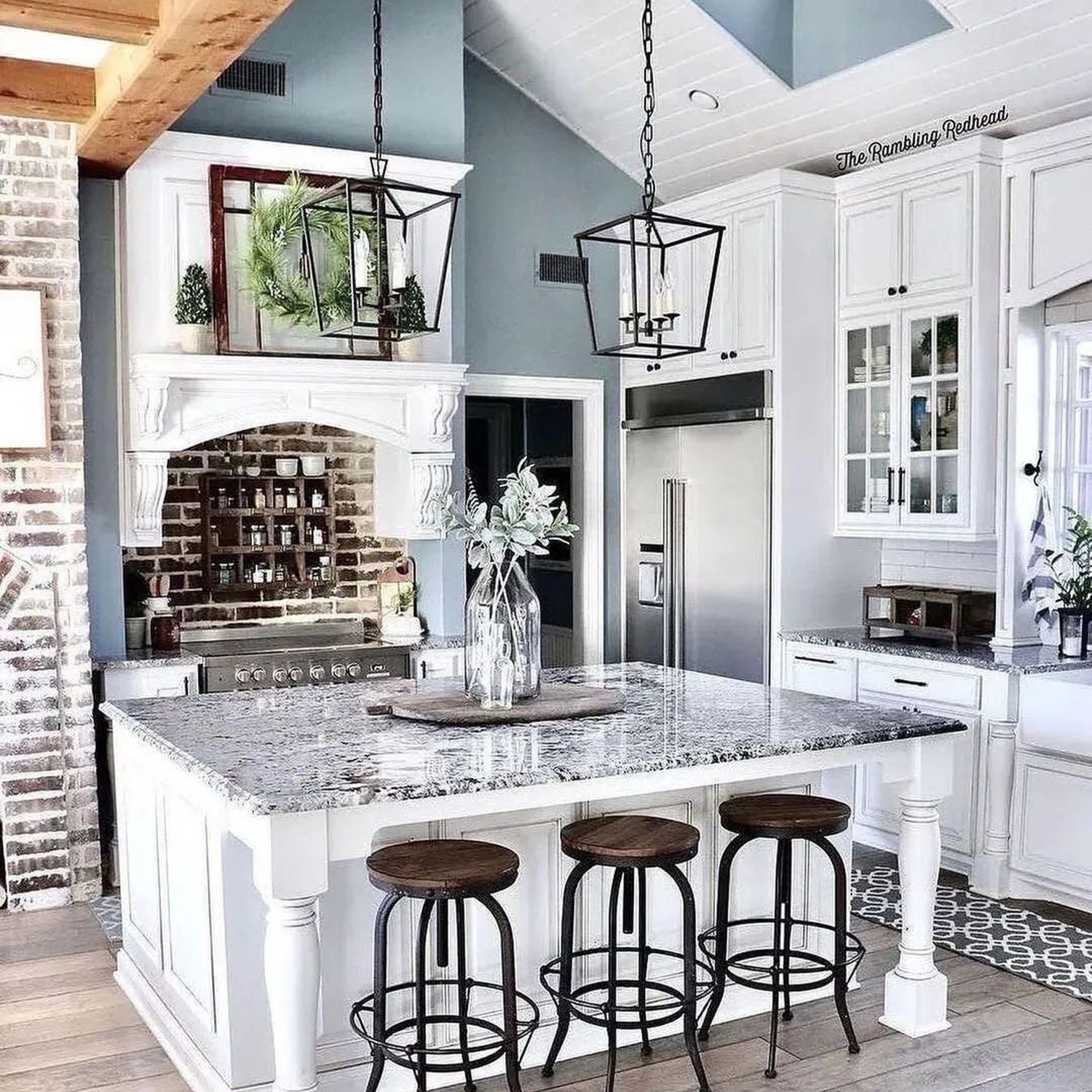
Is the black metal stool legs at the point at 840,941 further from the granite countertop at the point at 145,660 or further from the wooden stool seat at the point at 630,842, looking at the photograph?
the granite countertop at the point at 145,660

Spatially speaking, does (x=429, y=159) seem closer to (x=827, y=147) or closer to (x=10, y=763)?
(x=827, y=147)

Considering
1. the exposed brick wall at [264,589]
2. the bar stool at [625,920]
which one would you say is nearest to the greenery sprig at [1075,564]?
the bar stool at [625,920]

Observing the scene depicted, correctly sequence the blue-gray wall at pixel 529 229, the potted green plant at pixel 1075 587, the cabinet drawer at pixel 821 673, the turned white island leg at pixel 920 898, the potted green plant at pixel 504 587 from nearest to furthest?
the potted green plant at pixel 504 587, the turned white island leg at pixel 920 898, the potted green plant at pixel 1075 587, the cabinet drawer at pixel 821 673, the blue-gray wall at pixel 529 229

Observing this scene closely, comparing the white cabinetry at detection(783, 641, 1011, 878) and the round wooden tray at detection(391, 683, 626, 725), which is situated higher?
the round wooden tray at detection(391, 683, 626, 725)

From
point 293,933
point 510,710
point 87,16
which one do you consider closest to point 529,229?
point 87,16

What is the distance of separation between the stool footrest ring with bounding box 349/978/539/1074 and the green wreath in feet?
9.36

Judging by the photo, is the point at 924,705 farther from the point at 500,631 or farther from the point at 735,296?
the point at 500,631

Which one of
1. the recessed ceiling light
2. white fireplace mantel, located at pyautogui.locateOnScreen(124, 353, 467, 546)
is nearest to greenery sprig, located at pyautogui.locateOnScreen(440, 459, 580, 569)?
white fireplace mantel, located at pyautogui.locateOnScreen(124, 353, 467, 546)

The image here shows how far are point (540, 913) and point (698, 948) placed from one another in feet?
1.80

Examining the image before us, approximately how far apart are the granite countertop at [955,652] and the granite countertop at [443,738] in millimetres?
1308

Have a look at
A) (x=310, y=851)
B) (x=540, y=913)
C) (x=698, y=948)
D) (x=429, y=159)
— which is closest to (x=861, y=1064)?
(x=698, y=948)

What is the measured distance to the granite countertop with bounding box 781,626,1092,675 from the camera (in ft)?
15.9

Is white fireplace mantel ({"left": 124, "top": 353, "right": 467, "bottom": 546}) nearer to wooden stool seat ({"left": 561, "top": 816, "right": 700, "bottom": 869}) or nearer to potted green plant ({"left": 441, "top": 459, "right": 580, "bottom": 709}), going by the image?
potted green plant ({"left": 441, "top": 459, "right": 580, "bottom": 709})

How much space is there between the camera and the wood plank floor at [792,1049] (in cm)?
339
